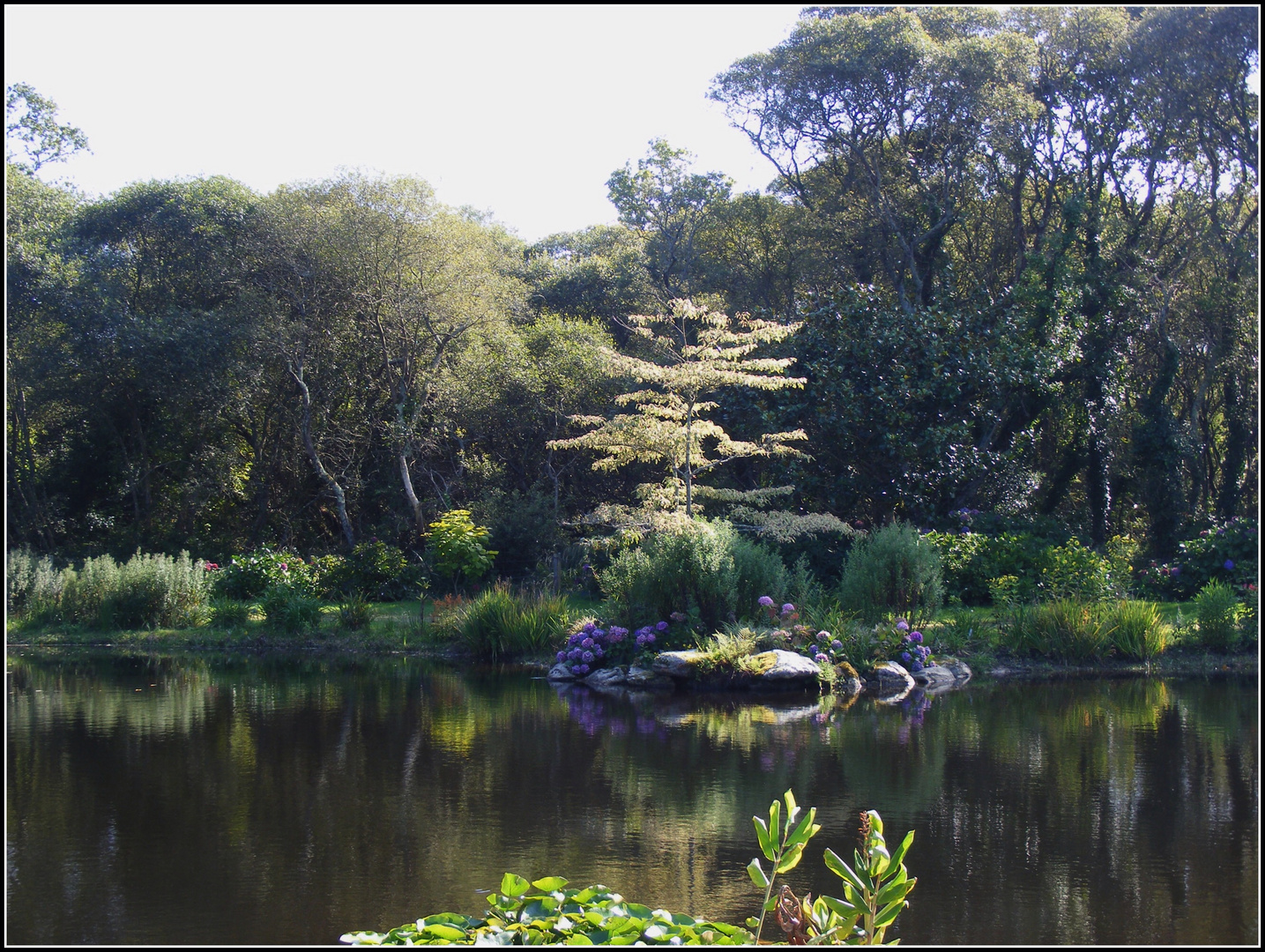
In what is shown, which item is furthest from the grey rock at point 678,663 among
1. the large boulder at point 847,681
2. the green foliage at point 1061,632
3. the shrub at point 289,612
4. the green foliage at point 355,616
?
the shrub at point 289,612

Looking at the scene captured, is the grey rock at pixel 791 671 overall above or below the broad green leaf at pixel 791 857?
below

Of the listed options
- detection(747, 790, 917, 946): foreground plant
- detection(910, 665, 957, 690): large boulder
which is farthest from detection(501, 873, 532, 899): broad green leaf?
detection(910, 665, 957, 690): large boulder

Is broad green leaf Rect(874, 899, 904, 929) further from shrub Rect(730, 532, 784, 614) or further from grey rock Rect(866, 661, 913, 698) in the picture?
shrub Rect(730, 532, 784, 614)

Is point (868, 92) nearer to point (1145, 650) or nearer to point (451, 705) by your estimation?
point (1145, 650)

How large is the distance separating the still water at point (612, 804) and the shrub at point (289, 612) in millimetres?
4188

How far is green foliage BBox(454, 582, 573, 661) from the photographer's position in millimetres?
14828

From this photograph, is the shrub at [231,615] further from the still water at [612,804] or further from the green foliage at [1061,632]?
the green foliage at [1061,632]

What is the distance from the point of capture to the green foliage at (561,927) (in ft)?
11.7

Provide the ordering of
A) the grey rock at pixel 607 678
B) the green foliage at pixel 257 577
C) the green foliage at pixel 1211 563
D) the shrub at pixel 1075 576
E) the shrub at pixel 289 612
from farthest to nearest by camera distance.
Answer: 1. the green foliage at pixel 257 577
2. the shrub at pixel 289 612
3. the green foliage at pixel 1211 563
4. the shrub at pixel 1075 576
5. the grey rock at pixel 607 678

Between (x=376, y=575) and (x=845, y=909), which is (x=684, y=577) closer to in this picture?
(x=376, y=575)

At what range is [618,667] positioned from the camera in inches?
514

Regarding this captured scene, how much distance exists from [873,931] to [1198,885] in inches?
112

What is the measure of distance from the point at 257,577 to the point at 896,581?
10.9 m

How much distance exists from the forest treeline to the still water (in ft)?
26.4
